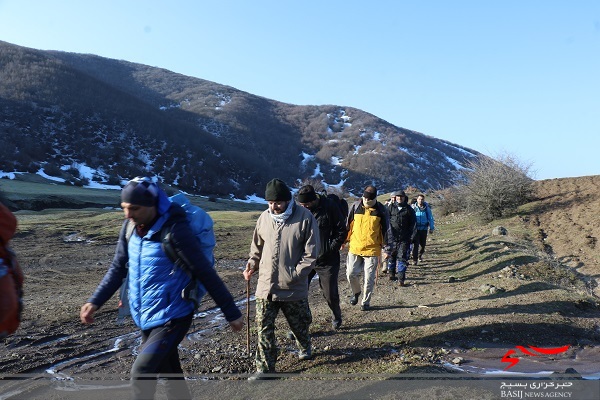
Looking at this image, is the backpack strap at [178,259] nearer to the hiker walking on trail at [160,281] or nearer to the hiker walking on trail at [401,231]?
the hiker walking on trail at [160,281]

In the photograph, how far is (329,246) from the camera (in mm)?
6062

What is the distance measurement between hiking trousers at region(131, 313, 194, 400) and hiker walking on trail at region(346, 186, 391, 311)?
168 inches

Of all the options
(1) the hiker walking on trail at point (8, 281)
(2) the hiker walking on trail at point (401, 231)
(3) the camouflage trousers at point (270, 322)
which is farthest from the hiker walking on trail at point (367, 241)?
(1) the hiker walking on trail at point (8, 281)

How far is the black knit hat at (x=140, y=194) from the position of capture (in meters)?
3.01

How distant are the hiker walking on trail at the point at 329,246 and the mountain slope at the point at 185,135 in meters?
27.7

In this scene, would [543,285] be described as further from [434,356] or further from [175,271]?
[175,271]

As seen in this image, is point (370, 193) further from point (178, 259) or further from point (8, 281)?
point (8, 281)

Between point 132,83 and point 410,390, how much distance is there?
586 ft

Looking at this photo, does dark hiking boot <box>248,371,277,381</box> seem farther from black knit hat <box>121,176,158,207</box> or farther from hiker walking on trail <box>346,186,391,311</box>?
hiker walking on trail <box>346,186,391,311</box>

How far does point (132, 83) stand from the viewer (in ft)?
545

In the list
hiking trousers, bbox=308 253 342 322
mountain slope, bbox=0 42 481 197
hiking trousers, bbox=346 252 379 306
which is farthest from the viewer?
mountain slope, bbox=0 42 481 197

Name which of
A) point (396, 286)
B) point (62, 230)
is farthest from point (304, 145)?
point (396, 286)

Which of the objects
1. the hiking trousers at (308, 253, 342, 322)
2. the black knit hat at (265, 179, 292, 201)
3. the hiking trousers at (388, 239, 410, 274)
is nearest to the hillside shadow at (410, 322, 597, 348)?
the hiking trousers at (308, 253, 342, 322)

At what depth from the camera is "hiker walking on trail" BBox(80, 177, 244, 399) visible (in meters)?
2.99
